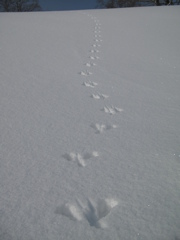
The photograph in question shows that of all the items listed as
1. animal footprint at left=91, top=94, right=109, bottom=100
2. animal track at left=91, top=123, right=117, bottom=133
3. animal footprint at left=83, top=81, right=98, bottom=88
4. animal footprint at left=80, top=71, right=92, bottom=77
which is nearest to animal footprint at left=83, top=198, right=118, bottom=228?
animal track at left=91, top=123, right=117, bottom=133

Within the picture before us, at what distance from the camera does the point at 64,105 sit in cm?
135

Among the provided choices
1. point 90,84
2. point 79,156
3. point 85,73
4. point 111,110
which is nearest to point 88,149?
point 79,156

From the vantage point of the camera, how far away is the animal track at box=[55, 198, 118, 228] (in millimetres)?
651

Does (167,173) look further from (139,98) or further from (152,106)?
(139,98)

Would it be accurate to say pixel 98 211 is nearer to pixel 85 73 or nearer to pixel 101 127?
pixel 101 127

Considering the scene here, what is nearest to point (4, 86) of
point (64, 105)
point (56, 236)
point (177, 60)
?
point (64, 105)

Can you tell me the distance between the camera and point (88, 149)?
98 cm

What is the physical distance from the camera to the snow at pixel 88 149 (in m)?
0.64

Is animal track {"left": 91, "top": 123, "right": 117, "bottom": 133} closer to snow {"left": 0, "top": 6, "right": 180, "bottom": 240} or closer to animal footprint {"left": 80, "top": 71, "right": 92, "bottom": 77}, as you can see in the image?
snow {"left": 0, "top": 6, "right": 180, "bottom": 240}

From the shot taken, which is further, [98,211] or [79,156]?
[79,156]

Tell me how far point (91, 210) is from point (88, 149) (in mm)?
339

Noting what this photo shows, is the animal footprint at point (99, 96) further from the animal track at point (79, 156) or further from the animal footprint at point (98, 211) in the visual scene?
the animal footprint at point (98, 211)

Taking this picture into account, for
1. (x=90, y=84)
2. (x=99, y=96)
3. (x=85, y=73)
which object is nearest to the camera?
Result: (x=99, y=96)

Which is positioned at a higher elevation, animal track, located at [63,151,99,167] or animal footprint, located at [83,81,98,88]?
animal footprint, located at [83,81,98,88]
